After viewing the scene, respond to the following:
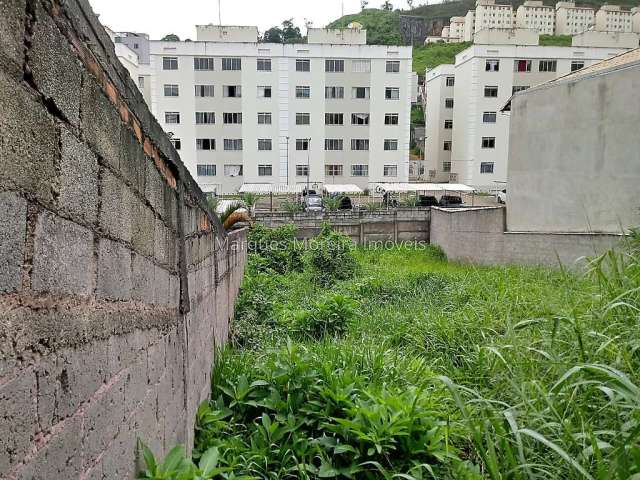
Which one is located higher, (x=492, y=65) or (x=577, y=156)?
(x=492, y=65)

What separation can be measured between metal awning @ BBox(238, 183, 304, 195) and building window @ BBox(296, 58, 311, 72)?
6583mm

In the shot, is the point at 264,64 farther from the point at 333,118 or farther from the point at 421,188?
the point at 421,188

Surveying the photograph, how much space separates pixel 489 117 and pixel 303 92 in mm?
11147

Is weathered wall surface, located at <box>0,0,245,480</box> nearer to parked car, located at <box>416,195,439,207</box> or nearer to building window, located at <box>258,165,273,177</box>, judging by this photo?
parked car, located at <box>416,195,439,207</box>

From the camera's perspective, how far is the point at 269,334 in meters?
5.70

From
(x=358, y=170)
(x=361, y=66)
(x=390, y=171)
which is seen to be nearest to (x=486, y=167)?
(x=390, y=171)

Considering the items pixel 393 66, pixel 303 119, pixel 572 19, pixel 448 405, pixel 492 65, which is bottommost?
pixel 448 405

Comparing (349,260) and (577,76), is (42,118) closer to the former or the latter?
(349,260)

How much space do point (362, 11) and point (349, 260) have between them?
71751mm

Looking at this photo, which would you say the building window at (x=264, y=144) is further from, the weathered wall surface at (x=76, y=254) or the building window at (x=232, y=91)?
the weathered wall surface at (x=76, y=254)

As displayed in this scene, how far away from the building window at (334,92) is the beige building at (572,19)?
46.9 metres

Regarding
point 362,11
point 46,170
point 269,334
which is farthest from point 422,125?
point 46,170

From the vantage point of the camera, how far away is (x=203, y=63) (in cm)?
2731

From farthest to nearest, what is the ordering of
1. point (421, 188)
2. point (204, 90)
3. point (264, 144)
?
1. point (264, 144)
2. point (204, 90)
3. point (421, 188)
